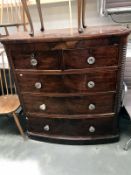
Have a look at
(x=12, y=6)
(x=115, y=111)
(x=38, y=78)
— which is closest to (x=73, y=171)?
(x=115, y=111)

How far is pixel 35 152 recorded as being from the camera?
1715 millimetres

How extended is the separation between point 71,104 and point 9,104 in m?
0.63

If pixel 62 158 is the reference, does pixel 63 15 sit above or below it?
above

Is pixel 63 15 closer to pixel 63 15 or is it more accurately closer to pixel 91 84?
pixel 63 15

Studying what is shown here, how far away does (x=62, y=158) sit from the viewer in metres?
1.63

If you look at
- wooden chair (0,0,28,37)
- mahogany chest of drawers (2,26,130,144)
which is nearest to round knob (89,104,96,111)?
mahogany chest of drawers (2,26,130,144)

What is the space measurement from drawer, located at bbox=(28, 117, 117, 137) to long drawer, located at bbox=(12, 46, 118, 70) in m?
0.50

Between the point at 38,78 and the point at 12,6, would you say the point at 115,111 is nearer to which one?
the point at 38,78

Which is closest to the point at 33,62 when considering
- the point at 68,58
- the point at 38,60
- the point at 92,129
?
the point at 38,60

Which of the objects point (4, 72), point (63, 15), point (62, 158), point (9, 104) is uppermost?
point (63, 15)

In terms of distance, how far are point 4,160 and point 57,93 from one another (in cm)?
73

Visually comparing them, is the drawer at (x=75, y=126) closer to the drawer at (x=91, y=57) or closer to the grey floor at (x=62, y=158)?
the grey floor at (x=62, y=158)

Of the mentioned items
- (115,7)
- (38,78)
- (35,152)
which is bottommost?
(35,152)

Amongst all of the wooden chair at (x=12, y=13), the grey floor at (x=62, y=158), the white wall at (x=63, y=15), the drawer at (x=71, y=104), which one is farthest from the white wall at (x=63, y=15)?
the grey floor at (x=62, y=158)
